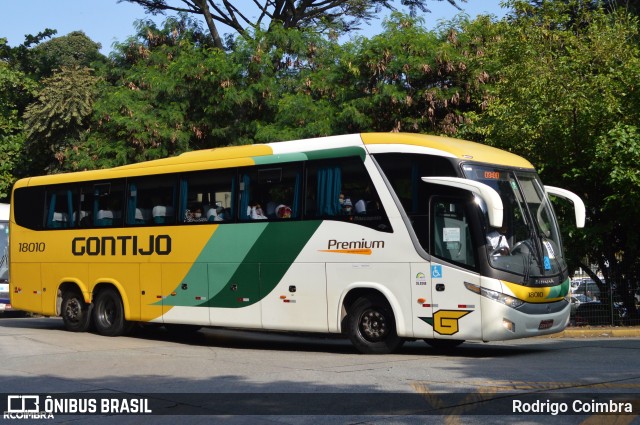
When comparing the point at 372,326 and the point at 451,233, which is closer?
the point at 451,233

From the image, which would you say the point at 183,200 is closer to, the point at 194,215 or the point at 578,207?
the point at 194,215

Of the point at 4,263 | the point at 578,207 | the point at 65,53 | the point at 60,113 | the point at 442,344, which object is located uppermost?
the point at 65,53

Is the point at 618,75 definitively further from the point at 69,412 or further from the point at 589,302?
the point at 69,412

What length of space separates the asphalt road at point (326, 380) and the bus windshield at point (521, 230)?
1434 mm

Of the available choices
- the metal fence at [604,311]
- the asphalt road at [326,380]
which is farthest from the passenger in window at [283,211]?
the metal fence at [604,311]

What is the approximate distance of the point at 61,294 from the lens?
19719 mm

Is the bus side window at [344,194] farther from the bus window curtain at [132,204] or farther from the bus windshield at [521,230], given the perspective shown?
the bus window curtain at [132,204]

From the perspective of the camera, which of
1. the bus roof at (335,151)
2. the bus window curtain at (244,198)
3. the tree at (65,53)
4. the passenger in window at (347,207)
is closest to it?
the bus roof at (335,151)

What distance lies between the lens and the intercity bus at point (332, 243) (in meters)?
13.2

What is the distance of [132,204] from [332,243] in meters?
5.37

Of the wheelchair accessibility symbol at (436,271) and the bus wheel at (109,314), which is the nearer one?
the wheelchair accessibility symbol at (436,271)

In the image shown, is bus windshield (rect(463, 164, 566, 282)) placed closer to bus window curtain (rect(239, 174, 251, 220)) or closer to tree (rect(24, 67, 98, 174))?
bus window curtain (rect(239, 174, 251, 220))

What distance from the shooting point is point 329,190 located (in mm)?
14641

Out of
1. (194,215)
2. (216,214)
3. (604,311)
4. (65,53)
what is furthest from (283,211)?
(65,53)
